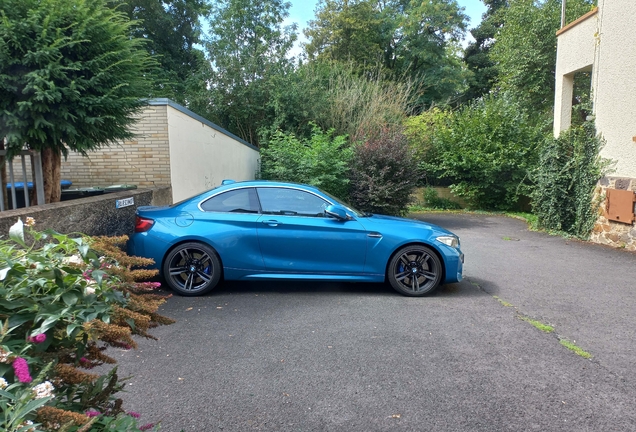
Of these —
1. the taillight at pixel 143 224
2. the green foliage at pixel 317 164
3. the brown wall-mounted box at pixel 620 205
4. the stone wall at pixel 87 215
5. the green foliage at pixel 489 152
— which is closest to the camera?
the stone wall at pixel 87 215

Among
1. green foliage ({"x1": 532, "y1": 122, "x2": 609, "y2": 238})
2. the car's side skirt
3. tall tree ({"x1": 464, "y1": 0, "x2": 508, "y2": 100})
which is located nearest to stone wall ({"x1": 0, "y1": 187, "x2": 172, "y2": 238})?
the car's side skirt

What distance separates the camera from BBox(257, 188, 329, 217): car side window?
21.1ft

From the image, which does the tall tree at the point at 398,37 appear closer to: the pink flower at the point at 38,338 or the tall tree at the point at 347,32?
the tall tree at the point at 347,32

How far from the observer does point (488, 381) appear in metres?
3.78

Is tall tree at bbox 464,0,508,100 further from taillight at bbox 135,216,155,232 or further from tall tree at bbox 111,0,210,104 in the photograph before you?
taillight at bbox 135,216,155,232

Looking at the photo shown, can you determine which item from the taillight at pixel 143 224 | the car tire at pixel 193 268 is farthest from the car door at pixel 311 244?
the taillight at pixel 143 224

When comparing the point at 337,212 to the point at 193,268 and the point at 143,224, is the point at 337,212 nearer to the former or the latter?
the point at 193,268

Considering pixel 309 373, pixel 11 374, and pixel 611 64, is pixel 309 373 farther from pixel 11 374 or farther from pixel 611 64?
pixel 611 64

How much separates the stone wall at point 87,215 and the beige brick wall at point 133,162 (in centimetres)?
93

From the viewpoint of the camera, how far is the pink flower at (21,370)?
4.20 ft

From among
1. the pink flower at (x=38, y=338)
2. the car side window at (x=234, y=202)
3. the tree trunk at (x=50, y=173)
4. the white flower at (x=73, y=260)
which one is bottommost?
the pink flower at (x=38, y=338)

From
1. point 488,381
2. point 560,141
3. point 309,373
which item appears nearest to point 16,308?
point 309,373

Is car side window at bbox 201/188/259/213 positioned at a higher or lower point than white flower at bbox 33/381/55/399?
higher

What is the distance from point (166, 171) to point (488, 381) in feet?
23.2
